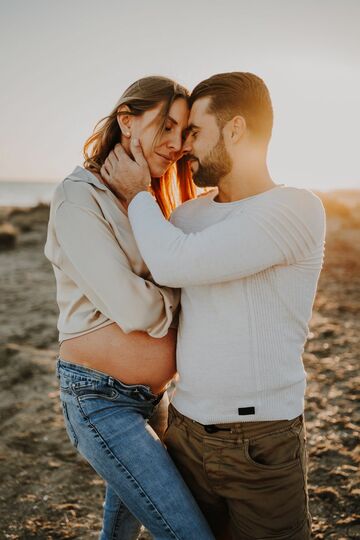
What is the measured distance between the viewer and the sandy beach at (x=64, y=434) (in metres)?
3.02

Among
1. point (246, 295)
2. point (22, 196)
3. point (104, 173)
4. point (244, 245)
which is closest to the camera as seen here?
point (244, 245)

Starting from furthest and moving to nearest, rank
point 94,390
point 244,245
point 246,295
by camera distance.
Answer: point 94,390
point 246,295
point 244,245

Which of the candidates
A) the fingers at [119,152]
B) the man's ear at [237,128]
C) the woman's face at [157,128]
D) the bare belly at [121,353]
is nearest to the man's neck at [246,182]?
the man's ear at [237,128]

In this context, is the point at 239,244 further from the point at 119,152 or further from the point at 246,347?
the point at 119,152

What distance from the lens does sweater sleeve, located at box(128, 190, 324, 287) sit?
160 centimetres

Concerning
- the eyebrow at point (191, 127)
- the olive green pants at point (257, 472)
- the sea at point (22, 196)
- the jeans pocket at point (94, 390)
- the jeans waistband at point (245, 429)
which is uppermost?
the eyebrow at point (191, 127)

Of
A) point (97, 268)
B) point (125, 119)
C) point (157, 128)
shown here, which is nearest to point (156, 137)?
point (157, 128)

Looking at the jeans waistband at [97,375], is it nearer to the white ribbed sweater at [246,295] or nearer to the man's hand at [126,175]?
the white ribbed sweater at [246,295]

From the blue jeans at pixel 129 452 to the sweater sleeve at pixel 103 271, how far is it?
0.98ft

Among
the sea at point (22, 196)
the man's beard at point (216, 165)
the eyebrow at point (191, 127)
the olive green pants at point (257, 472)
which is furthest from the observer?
the sea at point (22, 196)

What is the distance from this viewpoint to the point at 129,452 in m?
1.79

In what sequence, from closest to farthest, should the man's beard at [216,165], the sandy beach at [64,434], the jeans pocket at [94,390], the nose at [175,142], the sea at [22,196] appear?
the jeans pocket at [94,390] < the man's beard at [216,165] < the nose at [175,142] < the sandy beach at [64,434] < the sea at [22,196]

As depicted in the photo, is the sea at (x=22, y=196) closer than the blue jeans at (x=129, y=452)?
No

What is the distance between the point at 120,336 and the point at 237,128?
3.28 feet
